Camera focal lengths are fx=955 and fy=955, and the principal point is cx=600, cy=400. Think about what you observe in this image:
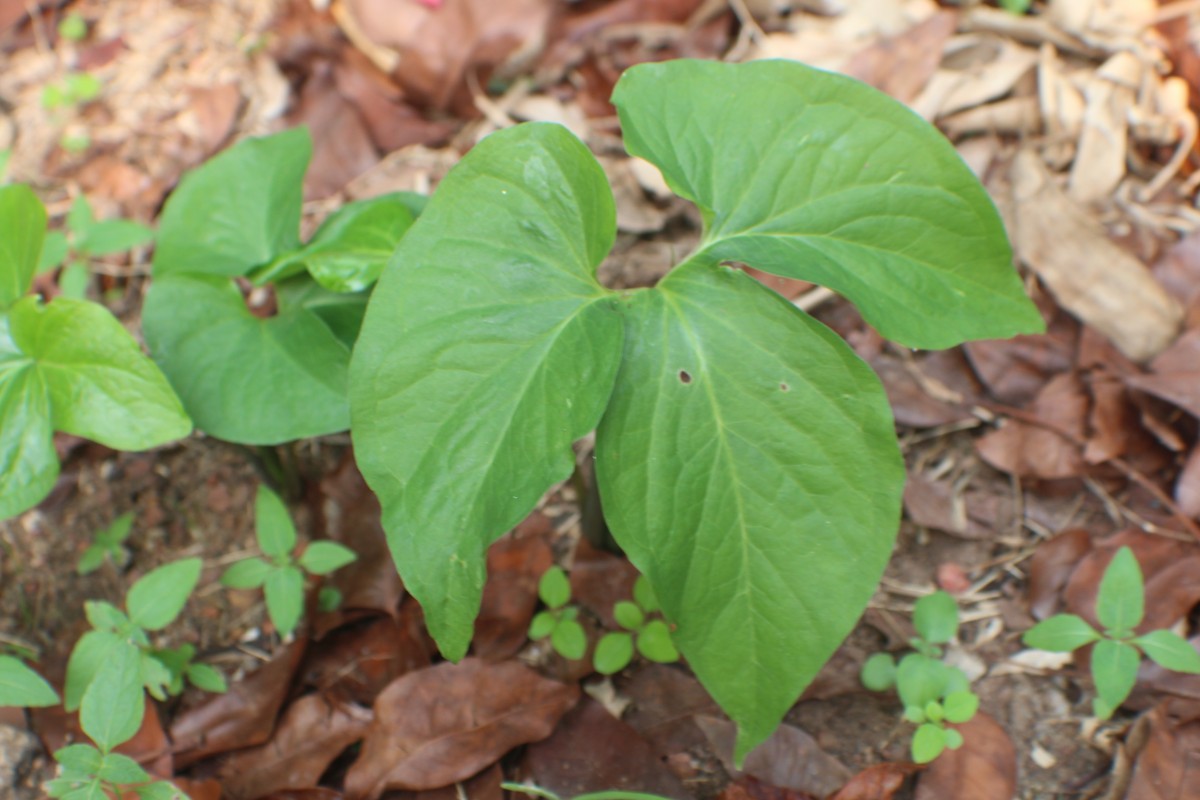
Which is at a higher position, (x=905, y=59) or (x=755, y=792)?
(x=905, y=59)

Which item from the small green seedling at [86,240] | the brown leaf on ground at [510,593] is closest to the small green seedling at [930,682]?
the brown leaf on ground at [510,593]

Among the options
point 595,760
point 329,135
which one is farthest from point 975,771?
point 329,135

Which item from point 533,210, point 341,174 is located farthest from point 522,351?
point 341,174

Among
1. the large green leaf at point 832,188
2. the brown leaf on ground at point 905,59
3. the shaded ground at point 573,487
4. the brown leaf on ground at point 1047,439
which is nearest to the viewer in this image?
the large green leaf at point 832,188

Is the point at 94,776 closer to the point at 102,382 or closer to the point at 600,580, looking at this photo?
the point at 102,382

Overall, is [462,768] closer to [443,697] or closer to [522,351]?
[443,697]

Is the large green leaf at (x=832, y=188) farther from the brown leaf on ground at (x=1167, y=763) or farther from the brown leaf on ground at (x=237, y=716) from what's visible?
the brown leaf on ground at (x=237, y=716)

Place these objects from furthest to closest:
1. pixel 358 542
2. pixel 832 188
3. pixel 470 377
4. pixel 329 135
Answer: pixel 329 135
pixel 358 542
pixel 832 188
pixel 470 377
